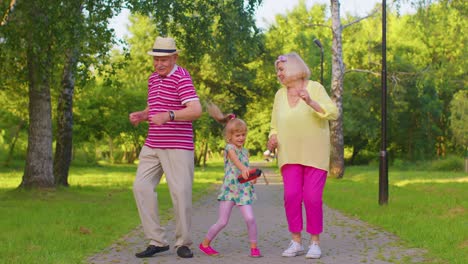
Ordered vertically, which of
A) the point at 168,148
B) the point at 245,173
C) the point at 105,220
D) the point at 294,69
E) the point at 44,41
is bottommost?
the point at 105,220

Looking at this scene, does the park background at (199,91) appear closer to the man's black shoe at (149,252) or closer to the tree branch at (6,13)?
the tree branch at (6,13)

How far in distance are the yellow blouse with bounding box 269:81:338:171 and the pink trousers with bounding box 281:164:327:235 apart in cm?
9

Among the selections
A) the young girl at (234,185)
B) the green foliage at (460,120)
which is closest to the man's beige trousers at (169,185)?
the young girl at (234,185)

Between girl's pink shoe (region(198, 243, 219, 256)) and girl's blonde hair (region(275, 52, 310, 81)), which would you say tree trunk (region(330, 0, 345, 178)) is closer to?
girl's blonde hair (region(275, 52, 310, 81))

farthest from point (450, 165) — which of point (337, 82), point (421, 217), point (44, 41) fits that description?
point (44, 41)

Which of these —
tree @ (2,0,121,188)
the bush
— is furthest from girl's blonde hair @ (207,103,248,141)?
the bush

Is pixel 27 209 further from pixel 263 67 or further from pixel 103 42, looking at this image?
pixel 263 67

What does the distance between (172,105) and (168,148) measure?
0.42m

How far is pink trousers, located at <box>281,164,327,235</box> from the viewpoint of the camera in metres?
7.56

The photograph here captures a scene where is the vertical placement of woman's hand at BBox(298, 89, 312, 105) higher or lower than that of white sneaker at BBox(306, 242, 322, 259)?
higher

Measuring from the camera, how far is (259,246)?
28.3 feet

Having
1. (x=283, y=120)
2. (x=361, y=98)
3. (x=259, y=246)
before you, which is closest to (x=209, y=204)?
(x=259, y=246)

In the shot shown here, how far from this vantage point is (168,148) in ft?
24.4

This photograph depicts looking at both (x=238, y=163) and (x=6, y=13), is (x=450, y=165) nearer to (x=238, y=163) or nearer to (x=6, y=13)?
(x=6, y=13)
